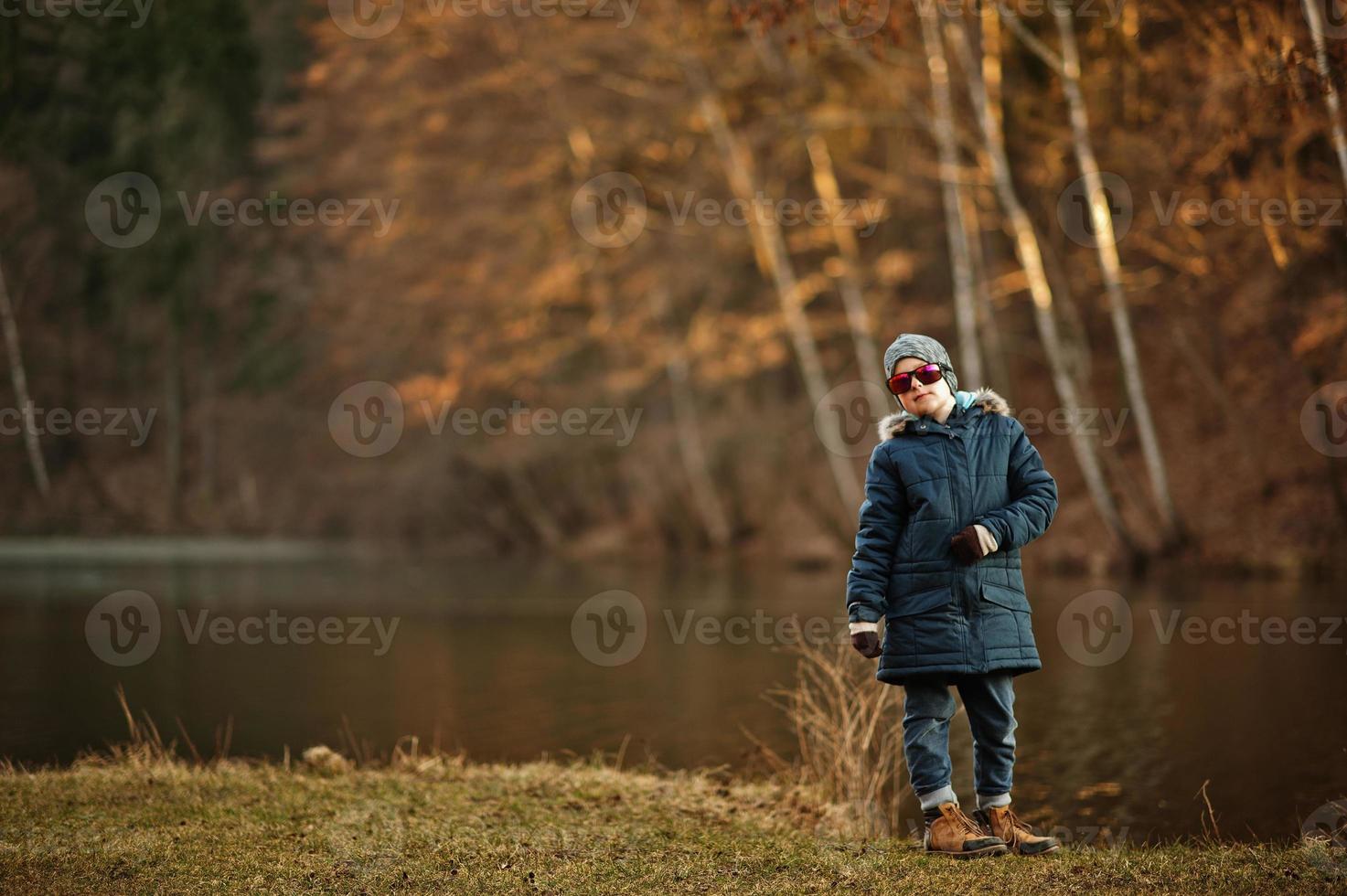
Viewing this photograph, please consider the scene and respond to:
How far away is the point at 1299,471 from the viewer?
20422 millimetres

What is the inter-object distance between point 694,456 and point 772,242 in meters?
5.84

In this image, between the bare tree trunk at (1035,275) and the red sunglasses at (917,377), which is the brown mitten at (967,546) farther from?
Answer: the bare tree trunk at (1035,275)

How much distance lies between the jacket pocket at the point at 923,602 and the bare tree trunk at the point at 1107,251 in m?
14.1

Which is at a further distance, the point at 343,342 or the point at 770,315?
the point at 343,342

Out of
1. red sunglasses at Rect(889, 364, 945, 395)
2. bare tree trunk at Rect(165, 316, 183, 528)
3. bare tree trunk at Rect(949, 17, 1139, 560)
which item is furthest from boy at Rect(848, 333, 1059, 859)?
bare tree trunk at Rect(165, 316, 183, 528)

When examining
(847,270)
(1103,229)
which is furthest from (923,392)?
(847,270)

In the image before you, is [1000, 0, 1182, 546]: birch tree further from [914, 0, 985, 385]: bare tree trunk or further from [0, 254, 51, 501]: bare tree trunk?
[0, 254, 51, 501]: bare tree trunk

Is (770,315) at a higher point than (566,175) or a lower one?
lower

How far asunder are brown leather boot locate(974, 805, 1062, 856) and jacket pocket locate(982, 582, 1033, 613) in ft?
2.52

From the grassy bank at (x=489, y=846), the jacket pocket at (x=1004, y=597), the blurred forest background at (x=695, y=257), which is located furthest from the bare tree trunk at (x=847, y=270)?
the jacket pocket at (x=1004, y=597)

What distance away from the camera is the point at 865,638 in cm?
537

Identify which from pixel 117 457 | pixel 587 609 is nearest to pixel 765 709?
pixel 587 609

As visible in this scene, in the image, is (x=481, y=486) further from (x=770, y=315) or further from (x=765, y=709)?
(x=765, y=709)

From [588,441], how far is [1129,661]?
2013cm
